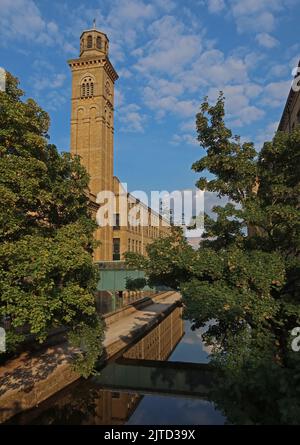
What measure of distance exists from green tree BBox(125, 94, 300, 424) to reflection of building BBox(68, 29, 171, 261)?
40.9m

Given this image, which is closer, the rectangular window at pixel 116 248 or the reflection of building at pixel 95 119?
the reflection of building at pixel 95 119

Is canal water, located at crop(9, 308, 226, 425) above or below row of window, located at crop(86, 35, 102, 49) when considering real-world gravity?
below

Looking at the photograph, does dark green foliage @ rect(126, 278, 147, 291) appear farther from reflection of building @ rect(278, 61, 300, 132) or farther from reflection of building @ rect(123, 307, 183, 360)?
reflection of building @ rect(278, 61, 300, 132)

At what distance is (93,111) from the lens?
54656mm

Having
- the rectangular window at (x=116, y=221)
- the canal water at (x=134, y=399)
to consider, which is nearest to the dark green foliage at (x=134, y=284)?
the canal water at (x=134, y=399)

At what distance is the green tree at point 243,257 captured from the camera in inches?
387

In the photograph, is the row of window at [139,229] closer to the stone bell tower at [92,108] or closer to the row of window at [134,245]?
the row of window at [134,245]

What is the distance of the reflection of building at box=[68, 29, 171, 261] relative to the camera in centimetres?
5369

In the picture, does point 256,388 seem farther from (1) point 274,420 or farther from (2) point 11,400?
(2) point 11,400

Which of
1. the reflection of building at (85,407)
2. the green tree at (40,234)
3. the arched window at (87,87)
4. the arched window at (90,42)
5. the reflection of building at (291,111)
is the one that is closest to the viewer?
the green tree at (40,234)

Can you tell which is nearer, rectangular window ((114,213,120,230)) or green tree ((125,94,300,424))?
green tree ((125,94,300,424))

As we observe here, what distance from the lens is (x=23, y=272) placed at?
9.27 meters

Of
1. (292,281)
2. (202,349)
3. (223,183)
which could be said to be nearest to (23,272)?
(223,183)

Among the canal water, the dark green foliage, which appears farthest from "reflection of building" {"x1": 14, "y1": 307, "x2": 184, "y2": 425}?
the dark green foliage
